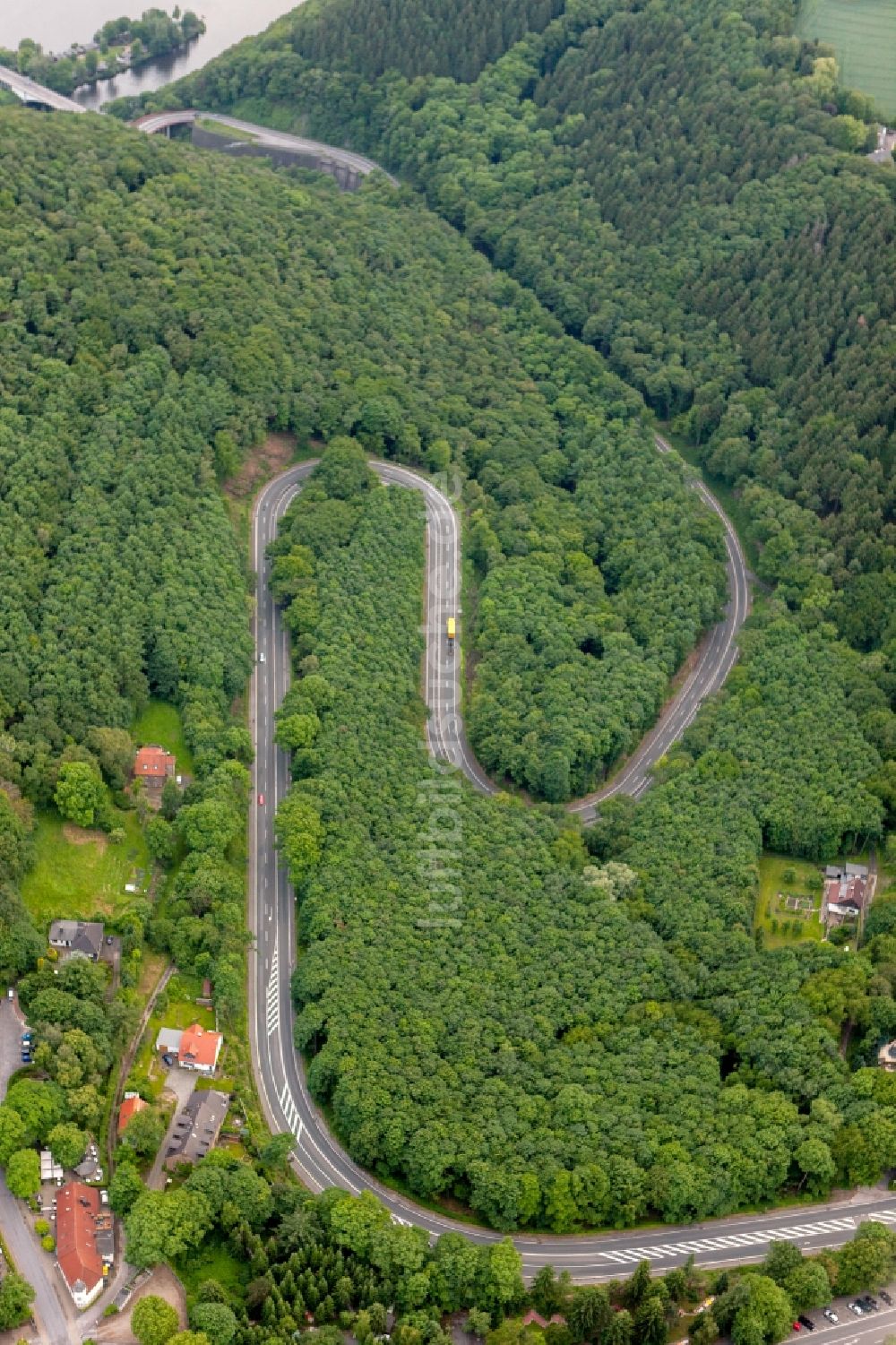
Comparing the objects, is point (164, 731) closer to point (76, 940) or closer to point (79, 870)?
point (79, 870)

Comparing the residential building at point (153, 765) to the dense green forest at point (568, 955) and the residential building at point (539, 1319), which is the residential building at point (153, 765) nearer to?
the dense green forest at point (568, 955)

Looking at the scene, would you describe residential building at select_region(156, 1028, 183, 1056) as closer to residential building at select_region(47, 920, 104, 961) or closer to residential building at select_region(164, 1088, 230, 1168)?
residential building at select_region(164, 1088, 230, 1168)

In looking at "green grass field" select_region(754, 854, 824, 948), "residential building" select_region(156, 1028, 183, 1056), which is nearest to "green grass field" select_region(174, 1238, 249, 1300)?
"residential building" select_region(156, 1028, 183, 1056)

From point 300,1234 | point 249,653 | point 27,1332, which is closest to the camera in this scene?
point 27,1332

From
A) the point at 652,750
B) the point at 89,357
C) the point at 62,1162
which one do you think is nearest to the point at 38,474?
the point at 89,357

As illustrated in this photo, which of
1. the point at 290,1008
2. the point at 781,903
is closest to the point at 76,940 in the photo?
the point at 290,1008

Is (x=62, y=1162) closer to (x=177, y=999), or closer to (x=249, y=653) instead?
(x=177, y=999)

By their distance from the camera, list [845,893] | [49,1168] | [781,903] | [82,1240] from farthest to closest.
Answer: [781,903]
[845,893]
[49,1168]
[82,1240]
